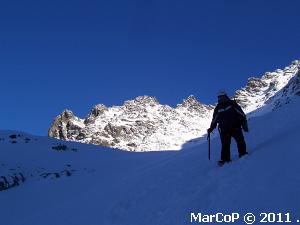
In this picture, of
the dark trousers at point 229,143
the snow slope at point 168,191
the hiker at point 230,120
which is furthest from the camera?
the hiker at point 230,120

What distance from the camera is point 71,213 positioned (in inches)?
524

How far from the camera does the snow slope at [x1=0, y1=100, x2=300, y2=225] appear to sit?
9203 millimetres

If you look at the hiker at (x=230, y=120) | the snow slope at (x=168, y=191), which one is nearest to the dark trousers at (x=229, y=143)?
the hiker at (x=230, y=120)

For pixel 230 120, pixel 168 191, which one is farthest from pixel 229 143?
pixel 168 191

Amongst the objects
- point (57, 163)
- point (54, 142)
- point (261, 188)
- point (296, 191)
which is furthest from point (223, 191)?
point (54, 142)

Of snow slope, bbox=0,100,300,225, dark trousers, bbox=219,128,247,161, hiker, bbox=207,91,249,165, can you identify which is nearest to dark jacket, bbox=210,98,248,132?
hiker, bbox=207,91,249,165

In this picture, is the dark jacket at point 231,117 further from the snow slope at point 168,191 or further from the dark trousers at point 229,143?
the snow slope at point 168,191

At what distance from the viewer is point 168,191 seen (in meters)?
12.1

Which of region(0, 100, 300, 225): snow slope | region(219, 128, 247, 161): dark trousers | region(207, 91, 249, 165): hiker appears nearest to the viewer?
region(0, 100, 300, 225): snow slope

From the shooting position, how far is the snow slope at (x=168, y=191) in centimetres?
920

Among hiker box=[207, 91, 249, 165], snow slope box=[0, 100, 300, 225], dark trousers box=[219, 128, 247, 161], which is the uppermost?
hiker box=[207, 91, 249, 165]

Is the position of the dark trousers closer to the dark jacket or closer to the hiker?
the hiker

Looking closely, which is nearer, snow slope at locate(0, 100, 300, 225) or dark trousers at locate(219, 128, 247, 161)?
snow slope at locate(0, 100, 300, 225)

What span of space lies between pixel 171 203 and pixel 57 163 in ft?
48.3
